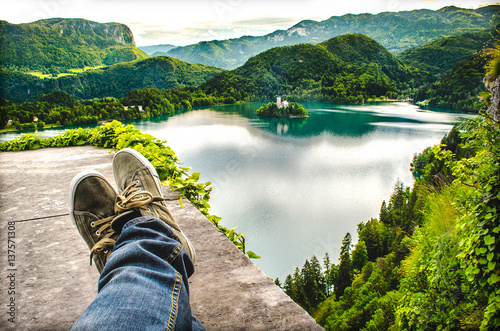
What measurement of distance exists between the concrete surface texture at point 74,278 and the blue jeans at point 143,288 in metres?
0.19

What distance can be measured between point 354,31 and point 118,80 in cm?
13605

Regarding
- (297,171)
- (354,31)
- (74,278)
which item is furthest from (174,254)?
(354,31)

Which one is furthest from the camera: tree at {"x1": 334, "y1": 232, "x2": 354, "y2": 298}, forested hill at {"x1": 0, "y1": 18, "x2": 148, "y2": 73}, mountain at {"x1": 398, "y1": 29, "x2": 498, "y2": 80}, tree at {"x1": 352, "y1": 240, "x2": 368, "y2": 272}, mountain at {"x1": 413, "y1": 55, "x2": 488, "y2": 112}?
mountain at {"x1": 398, "y1": 29, "x2": 498, "y2": 80}

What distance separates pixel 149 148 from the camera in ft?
8.92

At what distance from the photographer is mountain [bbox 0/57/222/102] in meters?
23.4

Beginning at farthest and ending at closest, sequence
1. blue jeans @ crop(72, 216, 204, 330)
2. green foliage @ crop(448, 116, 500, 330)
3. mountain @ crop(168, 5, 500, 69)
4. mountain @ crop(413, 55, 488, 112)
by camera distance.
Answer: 1. mountain @ crop(168, 5, 500, 69)
2. mountain @ crop(413, 55, 488, 112)
3. green foliage @ crop(448, 116, 500, 330)
4. blue jeans @ crop(72, 216, 204, 330)

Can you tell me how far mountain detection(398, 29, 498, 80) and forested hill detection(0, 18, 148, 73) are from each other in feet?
147

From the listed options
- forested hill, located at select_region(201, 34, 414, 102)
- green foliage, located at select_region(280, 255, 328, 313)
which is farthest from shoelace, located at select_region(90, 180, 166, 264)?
forested hill, located at select_region(201, 34, 414, 102)

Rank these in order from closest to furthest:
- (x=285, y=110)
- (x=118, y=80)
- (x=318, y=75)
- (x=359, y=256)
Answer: (x=359, y=256) < (x=285, y=110) < (x=118, y=80) < (x=318, y=75)

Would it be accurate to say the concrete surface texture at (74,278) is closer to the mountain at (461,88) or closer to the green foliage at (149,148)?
the green foliage at (149,148)

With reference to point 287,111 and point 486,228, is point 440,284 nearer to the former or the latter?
point 486,228

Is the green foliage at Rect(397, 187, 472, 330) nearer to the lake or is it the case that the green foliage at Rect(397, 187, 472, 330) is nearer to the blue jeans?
the blue jeans

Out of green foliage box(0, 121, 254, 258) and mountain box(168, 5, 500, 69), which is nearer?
green foliage box(0, 121, 254, 258)

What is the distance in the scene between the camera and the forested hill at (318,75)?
210 ft
